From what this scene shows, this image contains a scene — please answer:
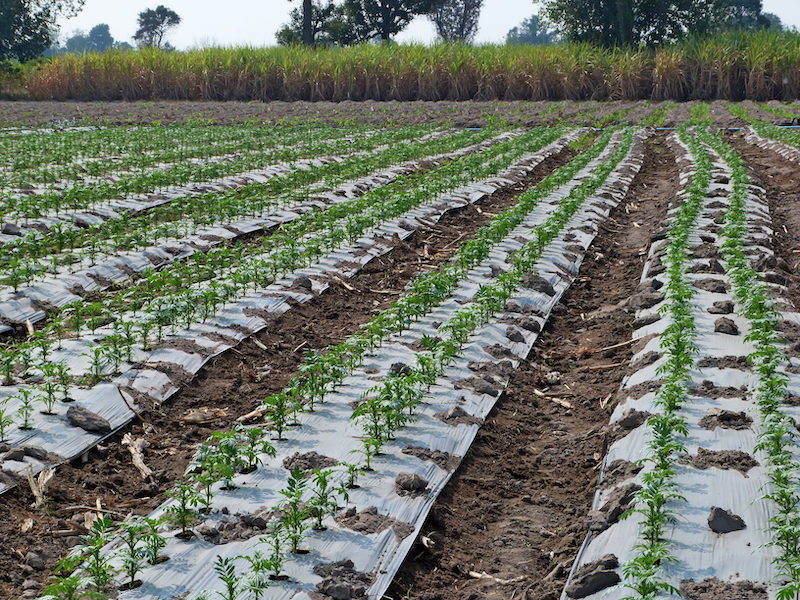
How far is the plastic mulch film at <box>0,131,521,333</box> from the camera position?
6445 millimetres

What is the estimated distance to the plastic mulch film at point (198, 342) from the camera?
4.41 meters

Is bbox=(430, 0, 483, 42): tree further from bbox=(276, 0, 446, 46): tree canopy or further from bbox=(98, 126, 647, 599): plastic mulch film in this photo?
bbox=(98, 126, 647, 599): plastic mulch film

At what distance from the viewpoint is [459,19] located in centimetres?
6506

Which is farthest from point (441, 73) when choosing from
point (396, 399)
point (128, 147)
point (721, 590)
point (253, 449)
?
point (721, 590)

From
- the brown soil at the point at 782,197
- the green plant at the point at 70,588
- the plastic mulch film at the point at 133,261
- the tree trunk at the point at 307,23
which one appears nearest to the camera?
the green plant at the point at 70,588

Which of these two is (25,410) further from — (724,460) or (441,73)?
(441,73)

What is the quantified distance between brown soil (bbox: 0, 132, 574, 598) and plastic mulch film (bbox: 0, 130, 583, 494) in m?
0.08

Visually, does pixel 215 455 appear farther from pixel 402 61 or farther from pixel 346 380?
pixel 402 61

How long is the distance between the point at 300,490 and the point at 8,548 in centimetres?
134

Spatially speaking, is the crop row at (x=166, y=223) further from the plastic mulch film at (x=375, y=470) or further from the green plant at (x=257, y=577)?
the green plant at (x=257, y=577)

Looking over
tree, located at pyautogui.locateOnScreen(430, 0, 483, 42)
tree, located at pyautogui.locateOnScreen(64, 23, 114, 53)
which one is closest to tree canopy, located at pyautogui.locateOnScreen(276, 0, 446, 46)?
tree, located at pyautogui.locateOnScreen(430, 0, 483, 42)

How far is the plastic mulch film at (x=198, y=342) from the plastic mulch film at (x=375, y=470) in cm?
109

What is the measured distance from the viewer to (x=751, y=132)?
19.5 m

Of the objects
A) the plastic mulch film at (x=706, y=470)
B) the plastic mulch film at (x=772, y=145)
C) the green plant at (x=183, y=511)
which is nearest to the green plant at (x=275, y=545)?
the green plant at (x=183, y=511)
